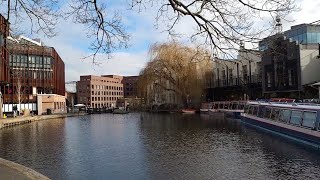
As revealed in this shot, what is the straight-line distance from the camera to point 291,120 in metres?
26.4

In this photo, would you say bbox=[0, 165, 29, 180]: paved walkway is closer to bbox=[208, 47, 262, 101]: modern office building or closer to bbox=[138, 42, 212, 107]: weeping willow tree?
bbox=[208, 47, 262, 101]: modern office building

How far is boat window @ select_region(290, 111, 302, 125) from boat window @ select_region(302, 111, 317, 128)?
0.70m

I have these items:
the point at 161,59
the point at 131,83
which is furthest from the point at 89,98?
the point at 161,59

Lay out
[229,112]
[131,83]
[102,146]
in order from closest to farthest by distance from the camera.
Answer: [102,146] < [229,112] < [131,83]

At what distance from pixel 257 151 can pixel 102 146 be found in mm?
9470

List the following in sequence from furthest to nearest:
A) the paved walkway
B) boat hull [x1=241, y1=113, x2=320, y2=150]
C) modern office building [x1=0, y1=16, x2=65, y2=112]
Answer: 1. modern office building [x1=0, y1=16, x2=65, y2=112]
2. boat hull [x1=241, y1=113, x2=320, y2=150]
3. the paved walkway

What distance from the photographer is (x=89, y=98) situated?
447ft

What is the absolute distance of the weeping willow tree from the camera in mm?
64500

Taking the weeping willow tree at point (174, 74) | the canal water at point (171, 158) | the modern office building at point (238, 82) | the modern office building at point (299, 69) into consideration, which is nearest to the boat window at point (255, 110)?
the modern office building at point (299, 69)

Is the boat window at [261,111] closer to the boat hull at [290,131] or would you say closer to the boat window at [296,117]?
the boat hull at [290,131]

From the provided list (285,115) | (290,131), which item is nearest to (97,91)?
(285,115)

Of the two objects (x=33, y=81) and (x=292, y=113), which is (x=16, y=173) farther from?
(x=33, y=81)

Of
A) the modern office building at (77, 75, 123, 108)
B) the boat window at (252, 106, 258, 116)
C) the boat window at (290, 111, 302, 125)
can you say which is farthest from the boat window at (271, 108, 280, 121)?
the modern office building at (77, 75, 123, 108)

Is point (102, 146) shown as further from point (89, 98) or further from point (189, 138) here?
point (89, 98)
